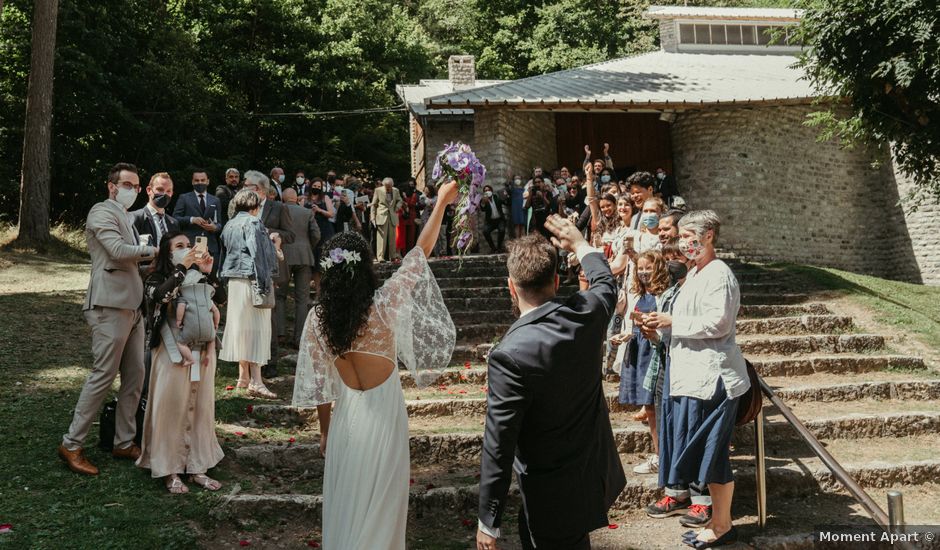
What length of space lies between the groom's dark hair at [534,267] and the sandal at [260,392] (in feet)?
15.8

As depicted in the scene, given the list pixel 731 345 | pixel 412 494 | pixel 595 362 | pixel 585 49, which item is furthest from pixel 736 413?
pixel 585 49

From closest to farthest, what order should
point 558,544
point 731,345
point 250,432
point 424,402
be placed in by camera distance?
point 558,544 → point 731,345 → point 250,432 → point 424,402

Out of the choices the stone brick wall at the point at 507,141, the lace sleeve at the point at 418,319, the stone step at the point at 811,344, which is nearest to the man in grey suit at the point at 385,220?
the stone brick wall at the point at 507,141

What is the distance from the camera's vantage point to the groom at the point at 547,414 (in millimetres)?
2965

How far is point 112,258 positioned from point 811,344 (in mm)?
7541

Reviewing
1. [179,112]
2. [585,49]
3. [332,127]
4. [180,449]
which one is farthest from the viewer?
[585,49]

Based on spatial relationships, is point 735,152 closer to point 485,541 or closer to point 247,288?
point 247,288

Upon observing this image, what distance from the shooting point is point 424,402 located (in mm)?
7195

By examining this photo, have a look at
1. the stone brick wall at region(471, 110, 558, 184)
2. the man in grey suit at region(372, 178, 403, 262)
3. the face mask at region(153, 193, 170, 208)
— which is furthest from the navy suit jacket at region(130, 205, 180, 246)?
the stone brick wall at region(471, 110, 558, 184)

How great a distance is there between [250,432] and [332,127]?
71.2 ft

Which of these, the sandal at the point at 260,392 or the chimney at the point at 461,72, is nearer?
the sandal at the point at 260,392

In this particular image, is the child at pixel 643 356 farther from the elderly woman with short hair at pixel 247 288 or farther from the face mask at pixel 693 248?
the elderly woman with short hair at pixel 247 288

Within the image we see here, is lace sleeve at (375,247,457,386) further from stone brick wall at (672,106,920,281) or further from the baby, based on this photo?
A: stone brick wall at (672,106,920,281)

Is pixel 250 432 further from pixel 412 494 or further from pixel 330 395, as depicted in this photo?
pixel 330 395
